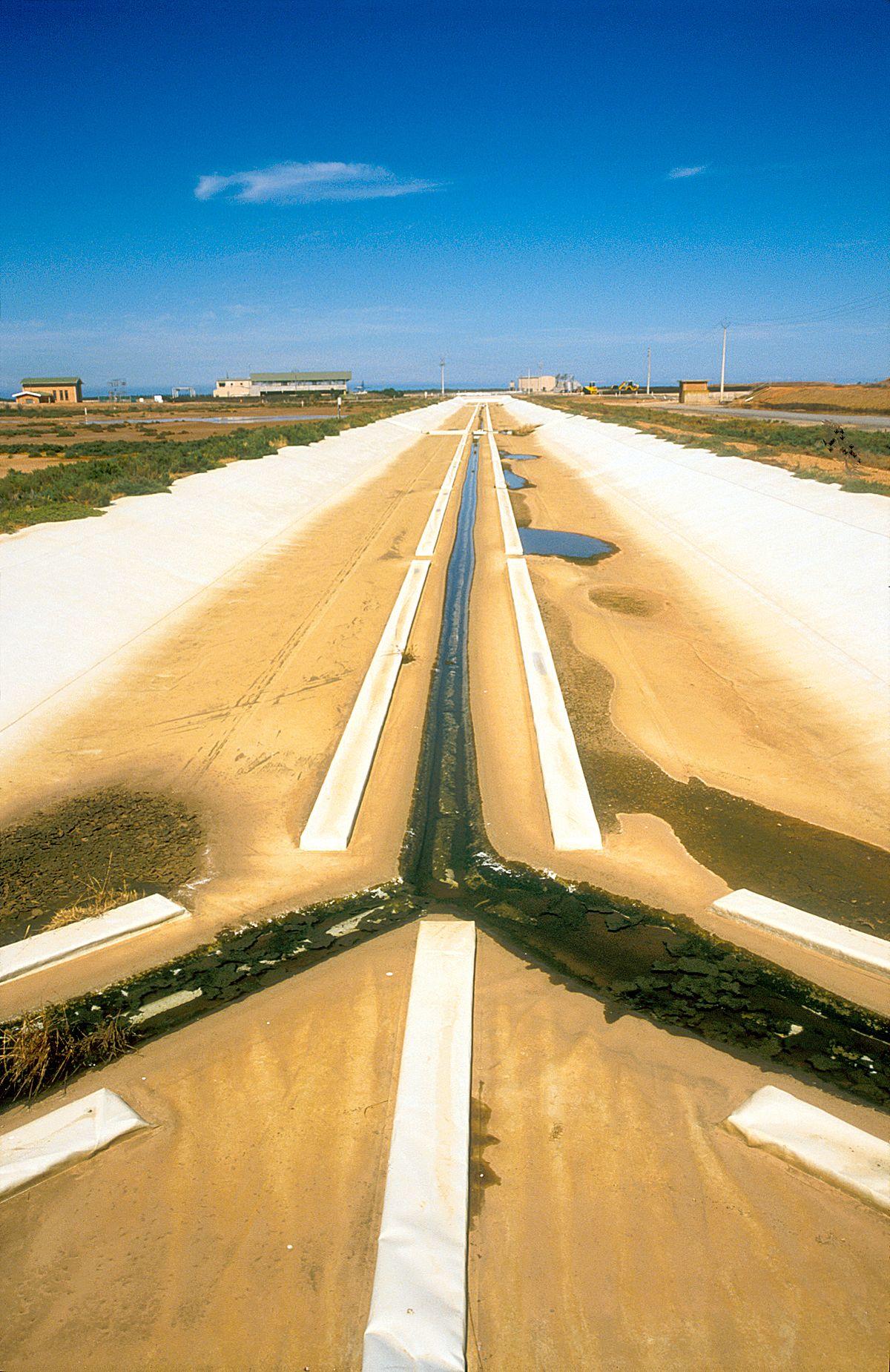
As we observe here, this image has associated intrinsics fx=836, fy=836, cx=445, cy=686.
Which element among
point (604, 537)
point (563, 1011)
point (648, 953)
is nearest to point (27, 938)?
point (563, 1011)

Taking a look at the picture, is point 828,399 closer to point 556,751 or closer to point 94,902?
point 556,751

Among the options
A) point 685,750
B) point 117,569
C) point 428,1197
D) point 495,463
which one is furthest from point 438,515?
point 428,1197

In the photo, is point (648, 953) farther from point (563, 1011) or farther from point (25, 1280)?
point (25, 1280)

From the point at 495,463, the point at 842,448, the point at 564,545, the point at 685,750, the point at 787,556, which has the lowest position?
the point at 685,750

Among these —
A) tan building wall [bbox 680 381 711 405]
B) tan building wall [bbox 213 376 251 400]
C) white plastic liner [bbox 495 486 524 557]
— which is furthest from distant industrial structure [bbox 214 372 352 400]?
white plastic liner [bbox 495 486 524 557]

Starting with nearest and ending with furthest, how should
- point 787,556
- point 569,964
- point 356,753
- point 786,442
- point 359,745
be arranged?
point 569,964, point 356,753, point 359,745, point 787,556, point 786,442

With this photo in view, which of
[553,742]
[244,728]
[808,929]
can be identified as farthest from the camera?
[244,728]
